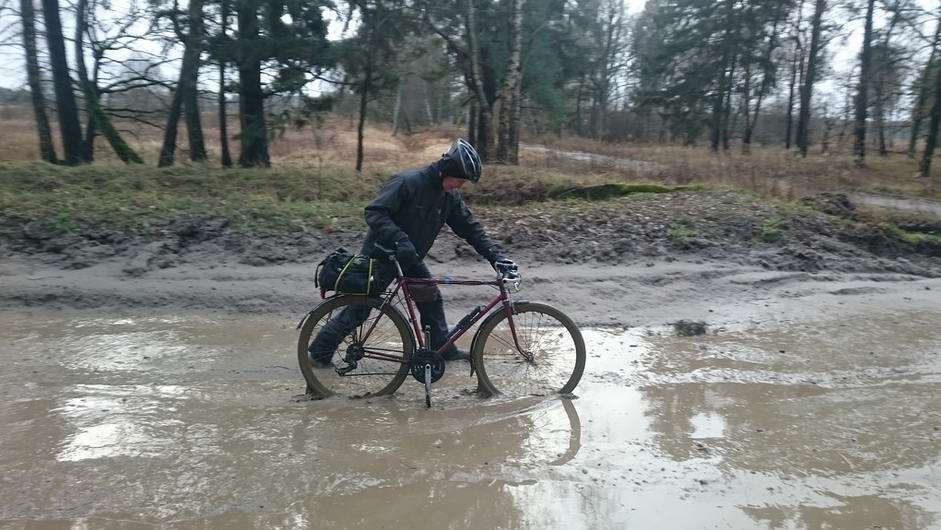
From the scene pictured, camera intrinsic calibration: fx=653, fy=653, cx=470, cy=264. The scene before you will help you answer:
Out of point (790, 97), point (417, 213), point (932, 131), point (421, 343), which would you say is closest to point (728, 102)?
point (790, 97)

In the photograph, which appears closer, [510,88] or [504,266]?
[504,266]

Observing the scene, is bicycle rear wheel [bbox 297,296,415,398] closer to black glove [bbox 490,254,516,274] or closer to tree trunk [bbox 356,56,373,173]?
black glove [bbox 490,254,516,274]

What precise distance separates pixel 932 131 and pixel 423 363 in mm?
24739

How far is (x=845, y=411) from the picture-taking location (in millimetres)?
4961

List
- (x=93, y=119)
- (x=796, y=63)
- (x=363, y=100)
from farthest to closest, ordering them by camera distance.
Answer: (x=796, y=63)
(x=363, y=100)
(x=93, y=119)

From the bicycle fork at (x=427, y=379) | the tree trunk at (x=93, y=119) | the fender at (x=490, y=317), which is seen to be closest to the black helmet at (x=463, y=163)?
the fender at (x=490, y=317)

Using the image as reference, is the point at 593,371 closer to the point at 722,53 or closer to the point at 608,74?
the point at 722,53

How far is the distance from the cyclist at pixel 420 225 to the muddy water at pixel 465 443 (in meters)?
0.49

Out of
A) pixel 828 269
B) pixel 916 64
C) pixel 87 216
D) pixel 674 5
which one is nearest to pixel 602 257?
pixel 828 269

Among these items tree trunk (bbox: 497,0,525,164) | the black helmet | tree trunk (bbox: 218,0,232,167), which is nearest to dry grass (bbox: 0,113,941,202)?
tree trunk (bbox: 218,0,232,167)

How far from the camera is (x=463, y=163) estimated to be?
16.0 feet

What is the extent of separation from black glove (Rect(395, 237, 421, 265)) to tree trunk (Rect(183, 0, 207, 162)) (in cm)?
1278

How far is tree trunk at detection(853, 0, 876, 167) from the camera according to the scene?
24.4 meters

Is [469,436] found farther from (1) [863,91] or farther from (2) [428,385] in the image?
(1) [863,91]
